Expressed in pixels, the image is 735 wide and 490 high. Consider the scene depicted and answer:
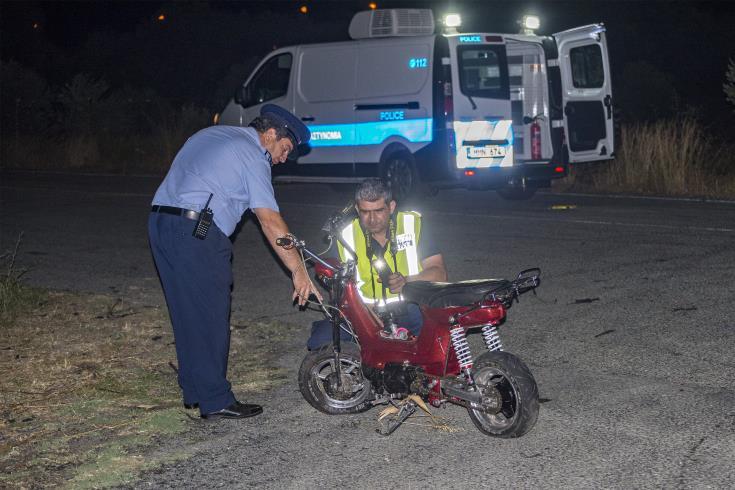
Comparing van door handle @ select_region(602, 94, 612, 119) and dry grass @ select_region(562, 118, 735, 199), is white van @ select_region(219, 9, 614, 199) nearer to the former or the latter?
van door handle @ select_region(602, 94, 612, 119)

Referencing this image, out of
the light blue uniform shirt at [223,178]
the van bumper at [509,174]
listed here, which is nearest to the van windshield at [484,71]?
the van bumper at [509,174]

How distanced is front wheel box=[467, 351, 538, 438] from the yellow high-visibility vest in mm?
978

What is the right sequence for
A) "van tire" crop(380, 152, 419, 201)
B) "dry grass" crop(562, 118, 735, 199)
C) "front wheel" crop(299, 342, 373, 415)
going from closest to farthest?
"front wheel" crop(299, 342, 373, 415)
"van tire" crop(380, 152, 419, 201)
"dry grass" crop(562, 118, 735, 199)

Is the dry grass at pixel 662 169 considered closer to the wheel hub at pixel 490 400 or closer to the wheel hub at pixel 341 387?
the wheel hub at pixel 341 387

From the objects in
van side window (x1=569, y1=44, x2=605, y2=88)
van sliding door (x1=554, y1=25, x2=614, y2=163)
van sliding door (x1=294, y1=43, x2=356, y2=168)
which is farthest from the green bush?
van side window (x1=569, y1=44, x2=605, y2=88)

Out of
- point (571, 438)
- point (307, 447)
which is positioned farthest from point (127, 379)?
point (571, 438)

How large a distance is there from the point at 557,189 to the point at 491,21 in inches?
1183

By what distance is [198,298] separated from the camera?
5.91 m

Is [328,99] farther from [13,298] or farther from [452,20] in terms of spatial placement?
[13,298]

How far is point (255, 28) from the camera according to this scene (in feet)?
205

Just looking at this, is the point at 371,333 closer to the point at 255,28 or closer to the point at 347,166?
the point at 347,166

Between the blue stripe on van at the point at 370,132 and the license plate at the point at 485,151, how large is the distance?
0.60m

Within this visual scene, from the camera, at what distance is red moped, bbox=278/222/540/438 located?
5.30 m

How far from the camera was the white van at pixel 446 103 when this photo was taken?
1491 cm
